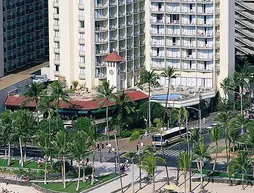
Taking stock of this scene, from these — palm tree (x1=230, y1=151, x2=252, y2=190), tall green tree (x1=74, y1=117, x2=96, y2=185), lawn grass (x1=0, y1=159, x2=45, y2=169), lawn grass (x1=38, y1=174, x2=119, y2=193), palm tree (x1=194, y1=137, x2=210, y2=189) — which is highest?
tall green tree (x1=74, y1=117, x2=96, y2=185)

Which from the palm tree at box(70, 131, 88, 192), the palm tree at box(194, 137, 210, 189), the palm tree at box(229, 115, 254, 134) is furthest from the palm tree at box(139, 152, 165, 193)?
the palm tree at box(229, 115, 254, 134)

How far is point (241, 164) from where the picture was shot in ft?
583

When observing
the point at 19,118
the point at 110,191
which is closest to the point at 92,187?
the point at 110,191

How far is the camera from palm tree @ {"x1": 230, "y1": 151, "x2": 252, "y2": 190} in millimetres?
177875

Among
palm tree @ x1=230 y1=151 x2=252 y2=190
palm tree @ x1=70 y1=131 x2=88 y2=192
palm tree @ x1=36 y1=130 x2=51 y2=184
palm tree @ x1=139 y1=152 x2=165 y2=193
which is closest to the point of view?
palm tree @ x1=139 y1=152 x2=165 y2=193

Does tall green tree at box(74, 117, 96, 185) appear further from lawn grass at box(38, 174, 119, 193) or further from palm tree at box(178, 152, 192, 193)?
palm tree at box(178, 152, 192, 193)

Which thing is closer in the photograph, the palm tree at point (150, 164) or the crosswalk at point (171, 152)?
the palm tree at point (150, 164)

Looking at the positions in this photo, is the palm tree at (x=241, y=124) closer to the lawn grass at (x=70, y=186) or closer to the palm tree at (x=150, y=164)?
the palm tree at (x=150, y=164)

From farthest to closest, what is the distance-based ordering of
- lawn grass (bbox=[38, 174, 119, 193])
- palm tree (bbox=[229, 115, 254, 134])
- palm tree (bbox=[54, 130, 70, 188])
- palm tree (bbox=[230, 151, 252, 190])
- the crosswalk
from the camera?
1. the crosswalk
2. palm tree (bbox=[229, 115, 254, 134])
3. lawn grass (bbox=[38, 174, 119, 193])
4. palm tree (bbox=[54, 130, 70, 188])
5. palm tree (bbox=[230, 151, 252, 190])

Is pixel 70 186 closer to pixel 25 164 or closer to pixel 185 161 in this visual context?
pixel 25 164

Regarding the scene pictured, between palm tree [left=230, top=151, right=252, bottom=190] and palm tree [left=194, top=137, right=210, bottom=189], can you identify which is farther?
palm tree [left=194, top=137, right=210, bottom=189]

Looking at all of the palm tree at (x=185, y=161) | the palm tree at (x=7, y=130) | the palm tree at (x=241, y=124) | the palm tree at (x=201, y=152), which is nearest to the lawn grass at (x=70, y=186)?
the palm tree at (x=7, y=130)

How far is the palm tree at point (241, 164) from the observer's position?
17788 cm

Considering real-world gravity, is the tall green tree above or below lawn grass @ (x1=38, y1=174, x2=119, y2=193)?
above
